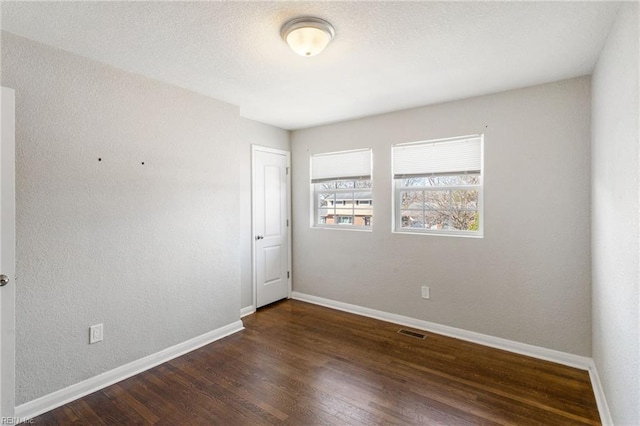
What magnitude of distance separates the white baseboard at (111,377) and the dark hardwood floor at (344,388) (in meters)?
0.06

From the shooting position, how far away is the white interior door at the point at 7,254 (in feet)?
6.09

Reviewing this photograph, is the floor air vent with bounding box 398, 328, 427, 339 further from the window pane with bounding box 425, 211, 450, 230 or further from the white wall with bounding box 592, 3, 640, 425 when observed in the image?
the white wall with bounding box 592, 3, 640, 425

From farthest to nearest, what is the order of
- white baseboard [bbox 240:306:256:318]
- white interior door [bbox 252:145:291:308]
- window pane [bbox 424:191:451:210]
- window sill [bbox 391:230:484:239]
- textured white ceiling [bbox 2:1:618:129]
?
white interior door [bbox 252:145:291:308] < white baseboard [bbox 240:306:256:318] < window pane [bbox 424:191:451:210] < window sill [bbox 391:230:484:239] < textured white ceiling [bbox 2:1:618:129]

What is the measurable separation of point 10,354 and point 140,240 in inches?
41.8

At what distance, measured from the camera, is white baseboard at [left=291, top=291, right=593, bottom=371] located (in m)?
2.73

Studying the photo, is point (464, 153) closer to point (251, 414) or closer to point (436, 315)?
point (436, 315)

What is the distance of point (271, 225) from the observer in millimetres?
4352

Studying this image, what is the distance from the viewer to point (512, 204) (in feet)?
9.80

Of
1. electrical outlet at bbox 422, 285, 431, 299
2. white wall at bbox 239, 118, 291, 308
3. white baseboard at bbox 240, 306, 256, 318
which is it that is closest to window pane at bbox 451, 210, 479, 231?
electrical outlet at bbox 422, 285, 431, 299

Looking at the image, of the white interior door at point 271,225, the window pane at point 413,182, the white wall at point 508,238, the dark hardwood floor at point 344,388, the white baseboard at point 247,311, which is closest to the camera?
the dark hardwood floor at point 344,388

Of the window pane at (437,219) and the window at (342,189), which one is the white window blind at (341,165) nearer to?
the window at (342,189)

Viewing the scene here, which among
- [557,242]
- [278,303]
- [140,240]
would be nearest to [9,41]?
[140,240]

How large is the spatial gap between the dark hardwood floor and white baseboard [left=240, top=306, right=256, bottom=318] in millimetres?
646

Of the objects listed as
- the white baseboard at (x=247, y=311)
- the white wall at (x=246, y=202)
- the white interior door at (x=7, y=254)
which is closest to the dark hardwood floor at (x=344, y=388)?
the white interior door at (x=7, y=254)
